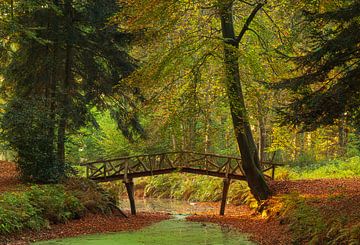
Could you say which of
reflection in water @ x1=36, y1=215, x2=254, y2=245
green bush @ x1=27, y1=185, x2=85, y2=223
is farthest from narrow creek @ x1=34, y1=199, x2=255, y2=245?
green bush @ x1=27, y1=185, x2=85, y2=223

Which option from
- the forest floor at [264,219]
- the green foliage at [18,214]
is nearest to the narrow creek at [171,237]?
the forest floor at [264,219]

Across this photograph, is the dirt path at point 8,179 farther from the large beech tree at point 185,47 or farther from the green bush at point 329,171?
the green bush at point 329,171

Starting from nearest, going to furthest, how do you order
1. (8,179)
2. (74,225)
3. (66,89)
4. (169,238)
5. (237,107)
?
(169,238) → (74,225) → (237,107) → (8,179) → (66,89)

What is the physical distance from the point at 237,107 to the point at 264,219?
178 inches

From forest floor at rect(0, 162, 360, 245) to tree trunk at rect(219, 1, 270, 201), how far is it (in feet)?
2.90

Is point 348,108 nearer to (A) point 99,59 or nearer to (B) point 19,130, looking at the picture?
(B) point 19,130

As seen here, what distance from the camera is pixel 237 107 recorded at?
46.3 ft

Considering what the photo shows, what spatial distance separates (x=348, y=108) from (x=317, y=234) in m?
2.79

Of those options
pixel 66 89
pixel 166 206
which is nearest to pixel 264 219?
pixel 66 89

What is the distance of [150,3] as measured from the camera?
44.3ft

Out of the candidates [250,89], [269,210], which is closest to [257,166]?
[269,210]

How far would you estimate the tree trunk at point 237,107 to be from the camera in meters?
13.9

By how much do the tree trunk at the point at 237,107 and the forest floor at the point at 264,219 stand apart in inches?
34.9

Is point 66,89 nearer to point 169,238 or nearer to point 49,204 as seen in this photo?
point 49,204
